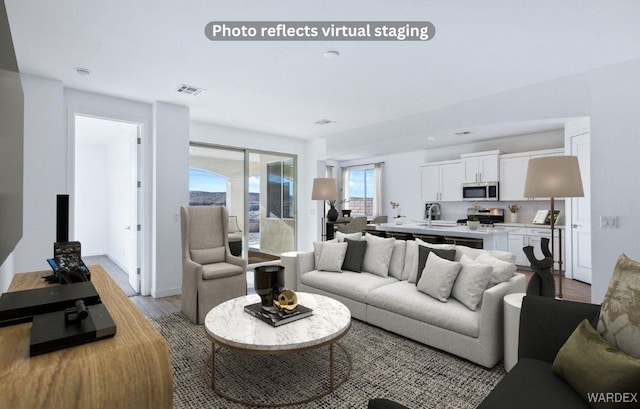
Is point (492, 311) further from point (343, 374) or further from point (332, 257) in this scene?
point (332, 257)

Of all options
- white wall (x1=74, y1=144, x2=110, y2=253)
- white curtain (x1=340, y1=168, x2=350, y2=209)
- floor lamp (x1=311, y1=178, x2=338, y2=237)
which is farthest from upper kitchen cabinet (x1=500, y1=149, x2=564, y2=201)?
white wall (x1=74, y1=144, x2=110, y2=253)

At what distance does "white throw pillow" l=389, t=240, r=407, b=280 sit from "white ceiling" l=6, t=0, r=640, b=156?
6.03 feet

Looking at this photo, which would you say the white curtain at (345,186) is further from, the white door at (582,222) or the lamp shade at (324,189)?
the white door at (582,222)

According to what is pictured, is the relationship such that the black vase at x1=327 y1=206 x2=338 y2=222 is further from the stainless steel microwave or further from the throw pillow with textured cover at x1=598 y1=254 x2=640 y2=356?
the throw pillow with textured cover at x1=598 y1=254 x2=640 y2=356

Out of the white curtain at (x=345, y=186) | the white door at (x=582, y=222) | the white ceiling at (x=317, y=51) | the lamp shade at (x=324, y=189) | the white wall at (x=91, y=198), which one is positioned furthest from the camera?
the white curtain at (x=345, y=186)

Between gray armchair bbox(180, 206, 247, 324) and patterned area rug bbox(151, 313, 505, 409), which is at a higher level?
gray armchair bbox(180, 206, 247, 324)

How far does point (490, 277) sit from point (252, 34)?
9.06 ft

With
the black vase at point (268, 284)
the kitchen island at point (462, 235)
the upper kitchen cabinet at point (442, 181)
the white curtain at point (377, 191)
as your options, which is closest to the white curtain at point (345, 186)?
the white curtain at point (377, 191)

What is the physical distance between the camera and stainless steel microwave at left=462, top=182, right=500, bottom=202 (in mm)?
6746

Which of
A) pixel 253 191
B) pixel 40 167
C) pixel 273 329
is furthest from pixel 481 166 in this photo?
pixel 40 167

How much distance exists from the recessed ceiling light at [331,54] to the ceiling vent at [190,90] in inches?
66.8

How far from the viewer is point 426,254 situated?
325cm

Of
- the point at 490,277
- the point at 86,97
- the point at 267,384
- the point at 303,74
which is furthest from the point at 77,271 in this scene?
the point at 86,97

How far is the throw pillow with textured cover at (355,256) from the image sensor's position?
3.90 meters
